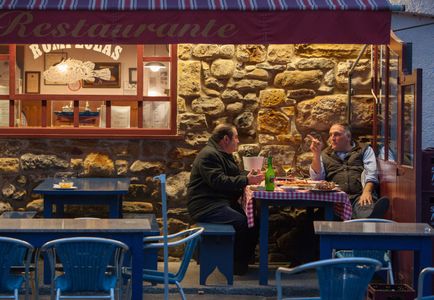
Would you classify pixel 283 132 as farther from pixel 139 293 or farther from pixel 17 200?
pixel 139 293

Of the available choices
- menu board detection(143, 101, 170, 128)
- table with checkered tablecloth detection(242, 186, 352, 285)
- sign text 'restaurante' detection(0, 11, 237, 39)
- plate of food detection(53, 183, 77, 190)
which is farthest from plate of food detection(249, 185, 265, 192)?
plate of food detection(53, 183, 77, 190)

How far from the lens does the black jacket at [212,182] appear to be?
9961 millimetres

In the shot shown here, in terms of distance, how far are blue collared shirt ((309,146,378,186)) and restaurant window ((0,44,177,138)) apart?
166cm

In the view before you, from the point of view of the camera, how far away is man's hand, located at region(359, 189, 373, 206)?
9.93 meters

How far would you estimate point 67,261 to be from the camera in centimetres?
671

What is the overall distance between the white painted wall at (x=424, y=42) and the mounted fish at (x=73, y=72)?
10.7ft

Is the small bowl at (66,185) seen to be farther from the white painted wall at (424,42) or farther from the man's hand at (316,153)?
the white painted wall at (424,42)

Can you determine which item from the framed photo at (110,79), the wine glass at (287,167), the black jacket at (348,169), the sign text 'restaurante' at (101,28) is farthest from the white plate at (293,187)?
the framed photo at (110,79)

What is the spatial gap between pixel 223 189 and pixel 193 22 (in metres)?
1.91

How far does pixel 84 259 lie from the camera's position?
670 cm

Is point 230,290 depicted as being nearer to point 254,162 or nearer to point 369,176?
point 254,162

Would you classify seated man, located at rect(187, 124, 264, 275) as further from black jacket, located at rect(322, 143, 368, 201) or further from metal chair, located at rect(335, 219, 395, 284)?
metal chair, located at rect(335, 219, 395, 284)

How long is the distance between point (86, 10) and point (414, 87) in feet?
9.96

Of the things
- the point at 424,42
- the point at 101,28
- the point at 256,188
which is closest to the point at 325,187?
the point at 256,188
